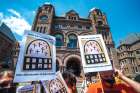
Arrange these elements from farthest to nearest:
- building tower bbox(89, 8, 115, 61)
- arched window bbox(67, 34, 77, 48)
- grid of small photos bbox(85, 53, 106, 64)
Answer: building tower bbox(89, 8, 115, 61)
arched window bbox(67, 34, 77, 48)
grid of small photos bbox(85, 53, 106, 64)

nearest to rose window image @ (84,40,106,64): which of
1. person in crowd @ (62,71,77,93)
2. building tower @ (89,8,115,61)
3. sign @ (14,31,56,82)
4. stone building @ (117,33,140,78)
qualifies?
person in crowd @ (62,71,77,93)

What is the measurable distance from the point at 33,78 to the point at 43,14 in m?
26.1

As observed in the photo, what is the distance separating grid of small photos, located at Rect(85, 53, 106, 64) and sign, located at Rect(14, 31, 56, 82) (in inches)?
38.2

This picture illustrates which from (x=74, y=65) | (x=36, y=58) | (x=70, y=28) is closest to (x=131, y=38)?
(x=70, y=28)

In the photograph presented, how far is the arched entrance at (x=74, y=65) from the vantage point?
24.0 metres

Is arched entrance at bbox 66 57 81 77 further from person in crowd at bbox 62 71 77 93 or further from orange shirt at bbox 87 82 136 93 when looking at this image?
orange shirt at bbox 87 82 136 93

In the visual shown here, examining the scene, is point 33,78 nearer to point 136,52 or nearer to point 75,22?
point 75,22

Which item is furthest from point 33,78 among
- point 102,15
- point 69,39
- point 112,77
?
point 102,15

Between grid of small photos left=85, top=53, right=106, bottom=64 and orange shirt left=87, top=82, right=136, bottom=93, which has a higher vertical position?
grid of small photos left=85, top=53, right=106, bottom=64

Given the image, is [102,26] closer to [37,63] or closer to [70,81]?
[70,81]

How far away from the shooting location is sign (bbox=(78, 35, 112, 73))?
361 centimetres

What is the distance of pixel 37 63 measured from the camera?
12.2 ft

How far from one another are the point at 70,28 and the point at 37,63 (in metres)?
24.7

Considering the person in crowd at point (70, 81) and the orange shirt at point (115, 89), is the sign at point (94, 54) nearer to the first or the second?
the orange shirt at point (115, 89)
